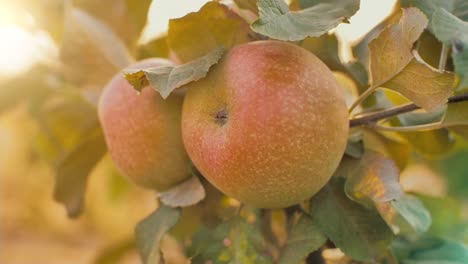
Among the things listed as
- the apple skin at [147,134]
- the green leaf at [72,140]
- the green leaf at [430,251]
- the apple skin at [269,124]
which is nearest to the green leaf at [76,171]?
the green leaf at [72,140]

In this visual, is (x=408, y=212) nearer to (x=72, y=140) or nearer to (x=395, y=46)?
(x=395, y=46)

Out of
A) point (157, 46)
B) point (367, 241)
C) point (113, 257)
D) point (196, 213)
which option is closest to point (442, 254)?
point (367, 241)

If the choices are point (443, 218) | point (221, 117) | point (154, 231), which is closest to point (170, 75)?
point (221, 117)

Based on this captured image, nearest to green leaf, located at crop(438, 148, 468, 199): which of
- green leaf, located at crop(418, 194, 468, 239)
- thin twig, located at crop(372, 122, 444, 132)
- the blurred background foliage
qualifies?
the blurred background foliage

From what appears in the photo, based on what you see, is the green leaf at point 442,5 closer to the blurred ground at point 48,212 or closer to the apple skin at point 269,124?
the apple skin at point 269,124

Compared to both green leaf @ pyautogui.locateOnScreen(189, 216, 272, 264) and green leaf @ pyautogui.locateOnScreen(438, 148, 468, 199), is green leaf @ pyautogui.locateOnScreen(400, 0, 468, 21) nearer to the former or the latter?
green leaf @ pyautogui.locateOnScreen(189, 216, 272, 264)

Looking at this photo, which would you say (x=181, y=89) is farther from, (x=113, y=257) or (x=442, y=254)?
(x=113, y=257)
